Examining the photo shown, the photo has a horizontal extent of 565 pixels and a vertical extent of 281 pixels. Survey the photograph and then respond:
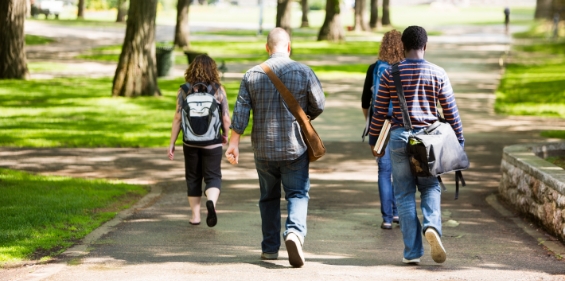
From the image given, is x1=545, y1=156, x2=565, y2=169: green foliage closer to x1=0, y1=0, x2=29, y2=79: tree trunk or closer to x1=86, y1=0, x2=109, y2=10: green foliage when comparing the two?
x1=0, y1=0, x2=29, y2=79: tree trunk

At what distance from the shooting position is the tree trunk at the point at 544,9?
35831 mm

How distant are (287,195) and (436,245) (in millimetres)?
1158

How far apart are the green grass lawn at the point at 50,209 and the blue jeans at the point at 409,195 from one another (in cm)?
Answer: 272

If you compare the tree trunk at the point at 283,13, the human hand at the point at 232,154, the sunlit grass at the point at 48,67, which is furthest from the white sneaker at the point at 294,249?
the tree trunk at the point at 283,13

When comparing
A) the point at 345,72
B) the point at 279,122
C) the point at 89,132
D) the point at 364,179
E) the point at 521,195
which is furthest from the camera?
the point at 345,72

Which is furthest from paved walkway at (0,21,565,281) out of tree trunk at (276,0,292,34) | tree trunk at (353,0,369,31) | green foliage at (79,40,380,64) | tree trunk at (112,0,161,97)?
tree trunk at (353,0,369,31)

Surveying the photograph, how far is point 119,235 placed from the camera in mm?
7578

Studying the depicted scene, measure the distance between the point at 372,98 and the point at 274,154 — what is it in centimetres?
201

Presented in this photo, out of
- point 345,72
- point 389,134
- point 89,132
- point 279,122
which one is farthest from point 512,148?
point 345,72

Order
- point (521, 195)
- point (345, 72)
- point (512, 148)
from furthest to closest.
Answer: point (345, 72) < point (512, 148) < point (521, 195)

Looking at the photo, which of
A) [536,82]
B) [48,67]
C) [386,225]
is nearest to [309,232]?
[386,225]

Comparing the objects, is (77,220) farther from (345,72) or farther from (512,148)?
(345,72)

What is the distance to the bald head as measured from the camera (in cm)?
638

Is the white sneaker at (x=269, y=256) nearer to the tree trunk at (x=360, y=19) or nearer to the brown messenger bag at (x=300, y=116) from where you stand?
the brown messenger bag at (x=300, y=116)
